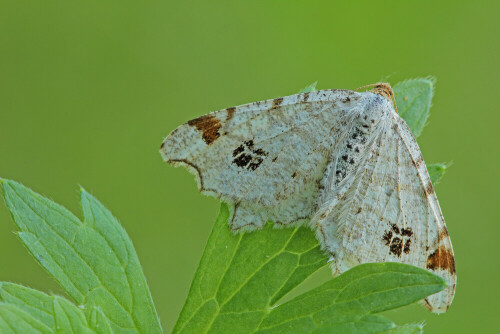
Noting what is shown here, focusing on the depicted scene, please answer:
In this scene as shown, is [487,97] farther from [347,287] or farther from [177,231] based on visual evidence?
[347,287]

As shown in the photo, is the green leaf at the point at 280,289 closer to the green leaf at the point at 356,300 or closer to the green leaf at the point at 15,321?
the green leaf at the point at 356,300

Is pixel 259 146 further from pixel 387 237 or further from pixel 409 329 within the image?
pixel 409 329

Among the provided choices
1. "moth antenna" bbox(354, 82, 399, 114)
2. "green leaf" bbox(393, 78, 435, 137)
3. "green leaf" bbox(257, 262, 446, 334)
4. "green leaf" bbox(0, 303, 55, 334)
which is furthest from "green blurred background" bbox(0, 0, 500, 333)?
"green leaf" bbox(0, 303, 55, 334)

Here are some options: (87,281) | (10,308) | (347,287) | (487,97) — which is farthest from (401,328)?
(487,97)

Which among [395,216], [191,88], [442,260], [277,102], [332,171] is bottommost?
[442,260]

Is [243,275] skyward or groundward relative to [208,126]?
groundward

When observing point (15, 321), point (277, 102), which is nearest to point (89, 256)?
point (15, 321)

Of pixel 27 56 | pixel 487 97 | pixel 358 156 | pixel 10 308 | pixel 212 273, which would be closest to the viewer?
pixel 10 308

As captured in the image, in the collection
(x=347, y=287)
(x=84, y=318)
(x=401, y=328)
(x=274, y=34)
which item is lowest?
(x=401, y=328)
